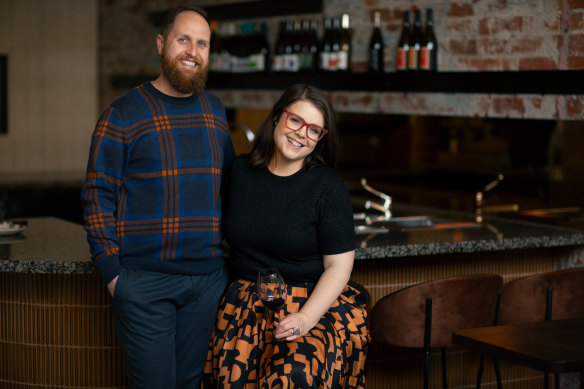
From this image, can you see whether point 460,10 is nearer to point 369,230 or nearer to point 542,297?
point 369,230

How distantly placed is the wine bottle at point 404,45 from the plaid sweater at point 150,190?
83.7 inches

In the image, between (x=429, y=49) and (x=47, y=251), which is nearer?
(x=47, y=251)

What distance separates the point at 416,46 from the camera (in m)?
4.44

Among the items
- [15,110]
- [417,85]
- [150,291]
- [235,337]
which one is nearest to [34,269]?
[150,291]

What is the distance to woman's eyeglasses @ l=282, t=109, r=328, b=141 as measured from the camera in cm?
258

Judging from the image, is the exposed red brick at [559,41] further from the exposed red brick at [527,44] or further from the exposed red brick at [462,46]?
the exposed red brick at [462,46]

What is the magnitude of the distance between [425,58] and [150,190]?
7.49ft

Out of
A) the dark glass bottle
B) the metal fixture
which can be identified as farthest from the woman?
the metal fixture

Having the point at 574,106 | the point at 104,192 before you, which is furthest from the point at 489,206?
the point at 104,192

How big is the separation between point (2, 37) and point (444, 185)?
4.45 meters

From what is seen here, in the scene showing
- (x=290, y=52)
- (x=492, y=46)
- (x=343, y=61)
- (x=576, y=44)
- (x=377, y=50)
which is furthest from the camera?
(x=290, y=52)

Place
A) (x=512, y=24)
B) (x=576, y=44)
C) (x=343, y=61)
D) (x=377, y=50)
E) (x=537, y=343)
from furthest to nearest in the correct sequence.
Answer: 1. (x=343, y=61)
2. (x=377, y=50)
3. (x=512, y=24)
4. (x=576, y=44)
5. (x=537, y=343)

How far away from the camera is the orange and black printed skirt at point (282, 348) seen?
246 cm

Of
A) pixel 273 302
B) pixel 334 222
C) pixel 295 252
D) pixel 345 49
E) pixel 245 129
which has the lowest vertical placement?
pixel 273 302
